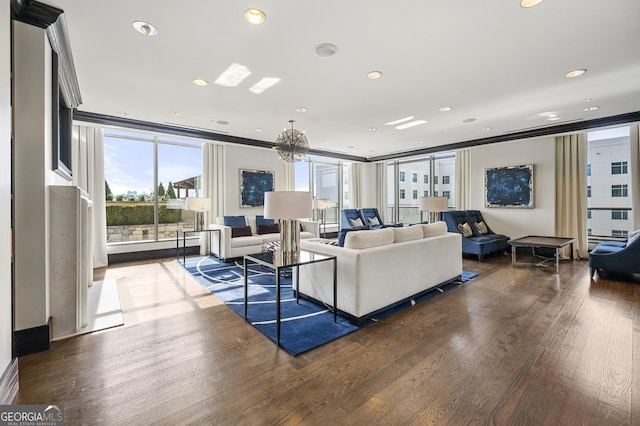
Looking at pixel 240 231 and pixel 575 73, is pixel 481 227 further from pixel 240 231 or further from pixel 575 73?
pixel 240 231

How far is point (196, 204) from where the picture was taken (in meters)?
5.58

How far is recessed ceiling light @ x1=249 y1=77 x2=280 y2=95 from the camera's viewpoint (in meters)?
3.54

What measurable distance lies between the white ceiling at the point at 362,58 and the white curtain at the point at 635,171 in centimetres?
66

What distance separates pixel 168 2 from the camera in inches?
86.0

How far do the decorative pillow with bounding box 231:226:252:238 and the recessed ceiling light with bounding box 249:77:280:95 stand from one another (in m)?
2.87

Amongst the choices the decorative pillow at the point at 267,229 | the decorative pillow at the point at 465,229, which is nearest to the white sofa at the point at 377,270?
the decorative pillow at the point at 465,229

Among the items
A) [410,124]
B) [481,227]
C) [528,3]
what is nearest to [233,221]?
[410,124]

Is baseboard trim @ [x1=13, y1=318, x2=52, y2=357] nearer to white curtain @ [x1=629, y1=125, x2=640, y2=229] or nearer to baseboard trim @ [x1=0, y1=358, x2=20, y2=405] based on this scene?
baseboard trim @ [x1=0, y1=358, x2=20, y2=405]

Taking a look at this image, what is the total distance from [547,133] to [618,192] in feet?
6.58

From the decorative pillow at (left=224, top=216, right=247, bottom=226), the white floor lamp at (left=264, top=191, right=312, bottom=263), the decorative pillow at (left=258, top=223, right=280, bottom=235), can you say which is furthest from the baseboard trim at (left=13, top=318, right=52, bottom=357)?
the decorative pillow at (left=258, top=223, right=280, bottom=235)

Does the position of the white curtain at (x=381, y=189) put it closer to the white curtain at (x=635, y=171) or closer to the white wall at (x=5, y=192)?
the white curtain at (x=635, y=171)

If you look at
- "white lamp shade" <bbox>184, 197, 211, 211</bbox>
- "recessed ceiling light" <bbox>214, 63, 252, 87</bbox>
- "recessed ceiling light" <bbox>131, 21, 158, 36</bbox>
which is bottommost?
"white lamp shade" <bbox>184, 197, 211, 211</bbox>

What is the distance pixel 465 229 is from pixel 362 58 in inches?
184

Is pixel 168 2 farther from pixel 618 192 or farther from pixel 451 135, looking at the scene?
pixel 618 192
